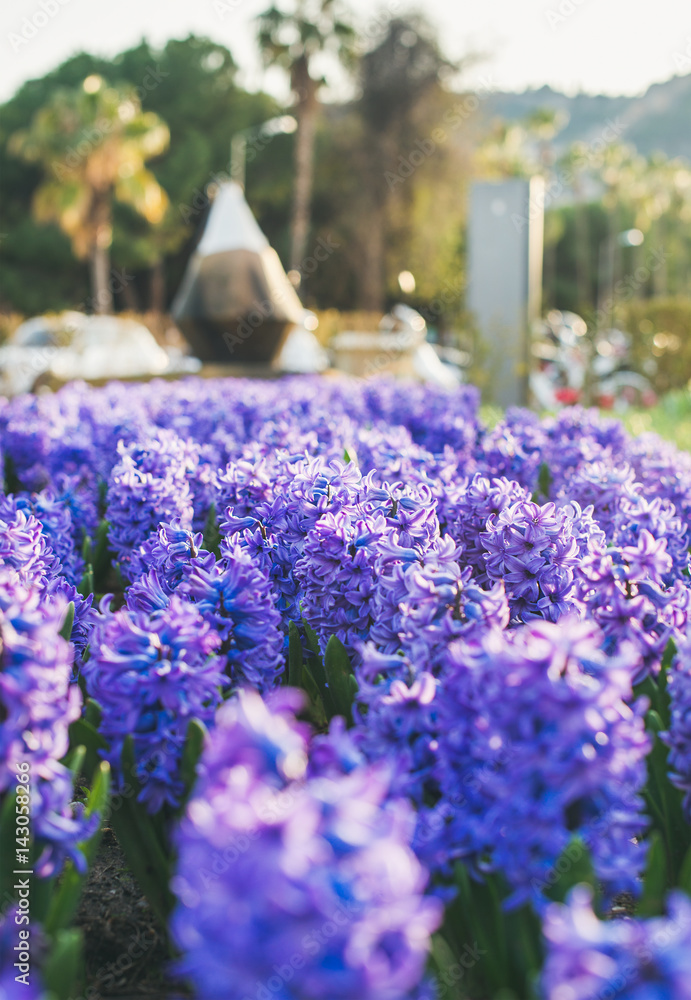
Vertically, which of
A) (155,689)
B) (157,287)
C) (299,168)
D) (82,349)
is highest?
(299,168)

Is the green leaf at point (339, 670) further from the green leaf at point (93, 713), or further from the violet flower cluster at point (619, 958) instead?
the violet flower cluster at point (619, 958)

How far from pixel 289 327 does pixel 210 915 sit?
1035cm

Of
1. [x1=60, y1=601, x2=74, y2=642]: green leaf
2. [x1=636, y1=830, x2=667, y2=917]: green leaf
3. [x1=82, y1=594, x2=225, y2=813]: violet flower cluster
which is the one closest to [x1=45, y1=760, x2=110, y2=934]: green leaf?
[x1=82, y1=594, x2=225, y2=813]: violet flower cluster

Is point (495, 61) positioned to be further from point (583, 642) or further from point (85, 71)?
point (583, 642)

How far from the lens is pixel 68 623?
2.18 m

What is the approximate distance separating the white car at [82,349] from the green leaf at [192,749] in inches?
656

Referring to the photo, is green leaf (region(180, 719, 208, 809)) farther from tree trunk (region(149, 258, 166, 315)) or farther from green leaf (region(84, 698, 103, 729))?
tree trunk (region(149, 258, 166, 315))

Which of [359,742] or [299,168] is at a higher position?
[299,168]

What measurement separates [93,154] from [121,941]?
2873cm

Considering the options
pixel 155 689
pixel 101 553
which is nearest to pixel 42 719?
pixel 155 689

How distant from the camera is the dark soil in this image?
5.67ft

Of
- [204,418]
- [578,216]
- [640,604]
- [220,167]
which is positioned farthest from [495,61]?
[640,604]
